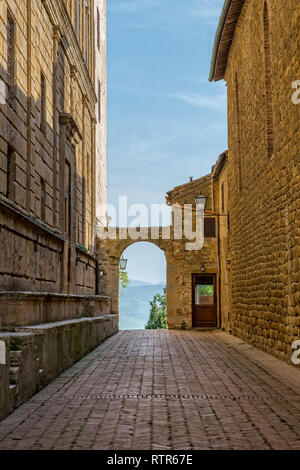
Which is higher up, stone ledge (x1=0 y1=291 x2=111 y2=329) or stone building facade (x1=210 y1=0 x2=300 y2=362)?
stone building facade (x1=210 y1=0 x2=300 y2=362)

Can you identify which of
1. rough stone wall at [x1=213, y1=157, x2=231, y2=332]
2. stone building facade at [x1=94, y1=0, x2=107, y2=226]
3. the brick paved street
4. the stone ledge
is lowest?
the brick paved street

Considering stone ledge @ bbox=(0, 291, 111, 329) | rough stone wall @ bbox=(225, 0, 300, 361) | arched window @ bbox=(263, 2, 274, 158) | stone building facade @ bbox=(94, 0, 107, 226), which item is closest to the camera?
stone ledge @ bbox=(0, 291, 111, 329)

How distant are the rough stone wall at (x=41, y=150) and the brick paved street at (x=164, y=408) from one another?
251 centimetres

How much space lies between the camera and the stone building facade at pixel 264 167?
1033cm

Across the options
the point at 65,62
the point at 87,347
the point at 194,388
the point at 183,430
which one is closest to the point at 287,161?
the point at 194,388

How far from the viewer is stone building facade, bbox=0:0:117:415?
27.2ft

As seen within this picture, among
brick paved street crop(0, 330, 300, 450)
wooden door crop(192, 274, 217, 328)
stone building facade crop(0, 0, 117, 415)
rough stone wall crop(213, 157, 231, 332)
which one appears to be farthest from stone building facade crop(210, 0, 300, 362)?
wooden door crop(192, 274, 217, 328)

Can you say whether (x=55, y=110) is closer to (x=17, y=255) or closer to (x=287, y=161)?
→ (x=17, y=255)

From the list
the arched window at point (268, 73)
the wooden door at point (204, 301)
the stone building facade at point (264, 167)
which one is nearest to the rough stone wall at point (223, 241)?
the wooden door at point (204, 301)

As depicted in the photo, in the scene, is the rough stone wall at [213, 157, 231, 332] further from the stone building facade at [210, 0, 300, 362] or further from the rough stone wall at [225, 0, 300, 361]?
the rough stone wall at [225, 0, 300, 361]

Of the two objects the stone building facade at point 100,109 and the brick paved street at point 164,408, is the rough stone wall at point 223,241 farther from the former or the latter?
the brick paved street at point 164,408

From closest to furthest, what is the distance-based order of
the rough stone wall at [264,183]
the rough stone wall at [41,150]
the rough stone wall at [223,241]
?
the rough stone wall at [264,183] < the rough stone wall at [41,150] < the rough stone wall at [223,241]

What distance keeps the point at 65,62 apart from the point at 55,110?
2768 mm

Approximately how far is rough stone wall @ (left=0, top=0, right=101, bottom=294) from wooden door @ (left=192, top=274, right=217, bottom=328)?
458cm
